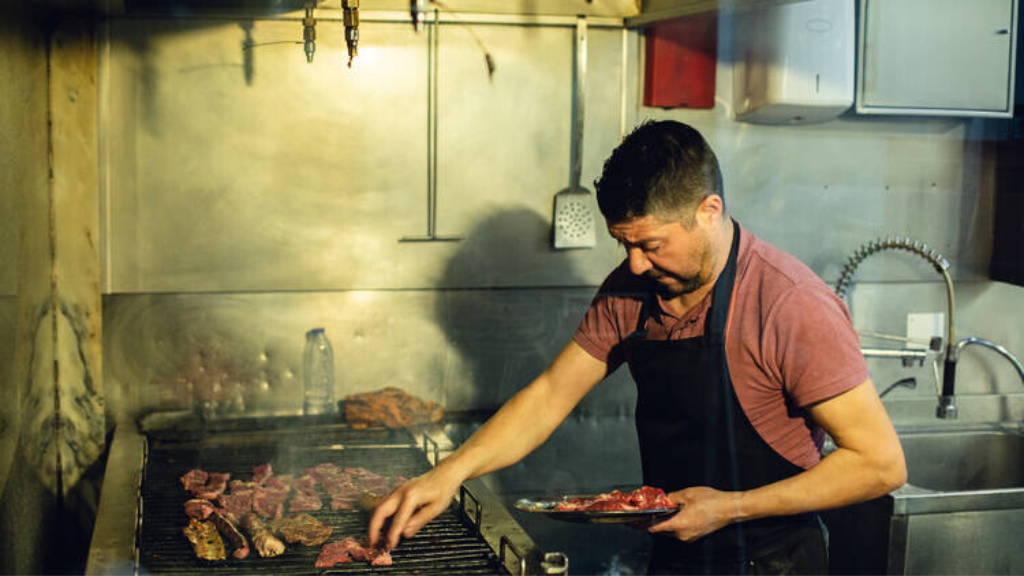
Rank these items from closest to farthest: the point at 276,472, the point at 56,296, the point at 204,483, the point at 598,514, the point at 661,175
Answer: the point at 598,514 < the point at 661,175 < the point at 204,483 < the point at 276,472 < the point at 56,296

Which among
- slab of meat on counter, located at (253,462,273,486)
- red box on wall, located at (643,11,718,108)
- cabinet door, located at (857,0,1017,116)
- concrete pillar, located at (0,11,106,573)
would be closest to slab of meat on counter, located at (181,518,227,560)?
slab of meat on counter, located at (253,462,273,486)

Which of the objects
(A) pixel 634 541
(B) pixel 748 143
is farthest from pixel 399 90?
(A) pixel 634 541

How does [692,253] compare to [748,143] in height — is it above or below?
below

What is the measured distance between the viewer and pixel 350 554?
1.87 m

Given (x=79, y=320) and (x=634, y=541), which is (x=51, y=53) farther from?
(x=634, y=541)

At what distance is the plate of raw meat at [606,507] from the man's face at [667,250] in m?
0.44

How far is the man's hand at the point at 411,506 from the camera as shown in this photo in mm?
1762

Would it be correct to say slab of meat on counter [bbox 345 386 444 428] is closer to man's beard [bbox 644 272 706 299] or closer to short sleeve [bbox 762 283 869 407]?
man's beard [bbox 644 272 706 299]

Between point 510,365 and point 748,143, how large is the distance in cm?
105

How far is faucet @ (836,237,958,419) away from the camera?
9.07ft

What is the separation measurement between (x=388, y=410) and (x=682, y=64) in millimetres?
1405

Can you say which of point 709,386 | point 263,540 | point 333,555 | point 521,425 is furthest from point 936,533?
point 263,540

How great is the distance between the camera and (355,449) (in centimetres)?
252

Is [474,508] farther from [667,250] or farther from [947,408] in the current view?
[947,408]
